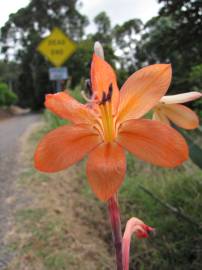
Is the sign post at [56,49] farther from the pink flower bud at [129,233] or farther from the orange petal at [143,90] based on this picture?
the orange petal at [143,90]

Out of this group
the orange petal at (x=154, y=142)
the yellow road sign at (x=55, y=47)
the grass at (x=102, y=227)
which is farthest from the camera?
the yellow road sign at (x=55, y=47)

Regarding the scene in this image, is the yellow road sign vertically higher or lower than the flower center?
lower

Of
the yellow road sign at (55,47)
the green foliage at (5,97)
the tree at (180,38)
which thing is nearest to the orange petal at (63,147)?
the yellow road sign at (55,47)

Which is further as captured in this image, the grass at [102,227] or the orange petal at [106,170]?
the grass at [102,227]

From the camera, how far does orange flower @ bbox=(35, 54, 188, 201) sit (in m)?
0.63

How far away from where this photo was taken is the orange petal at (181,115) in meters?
0.82

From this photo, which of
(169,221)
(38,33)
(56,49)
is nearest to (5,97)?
(38,33)

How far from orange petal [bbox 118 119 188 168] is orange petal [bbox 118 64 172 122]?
0.04 m

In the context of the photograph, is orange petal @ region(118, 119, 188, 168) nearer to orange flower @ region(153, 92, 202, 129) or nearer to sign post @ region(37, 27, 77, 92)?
orange flower @ region(153, 92, 202, 129)

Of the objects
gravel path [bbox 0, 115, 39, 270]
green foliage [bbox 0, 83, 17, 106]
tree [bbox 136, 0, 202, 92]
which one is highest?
tree [bbox 136, 0, 202, 92]

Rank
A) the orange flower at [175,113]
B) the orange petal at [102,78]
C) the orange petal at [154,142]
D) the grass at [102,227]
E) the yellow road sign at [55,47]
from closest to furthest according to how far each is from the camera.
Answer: the orange petal at [154,142] < the orange petal at [102,78] < the orange flower at [175,113] < the grass at [102,227] < the yellow road sign at [55,47]

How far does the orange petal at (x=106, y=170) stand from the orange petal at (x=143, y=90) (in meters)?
0.07

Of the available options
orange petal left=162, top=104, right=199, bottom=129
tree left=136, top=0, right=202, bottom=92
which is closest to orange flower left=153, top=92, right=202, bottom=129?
orange petal left=162, top=104, right=199, bottom=129

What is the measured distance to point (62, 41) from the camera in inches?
268
